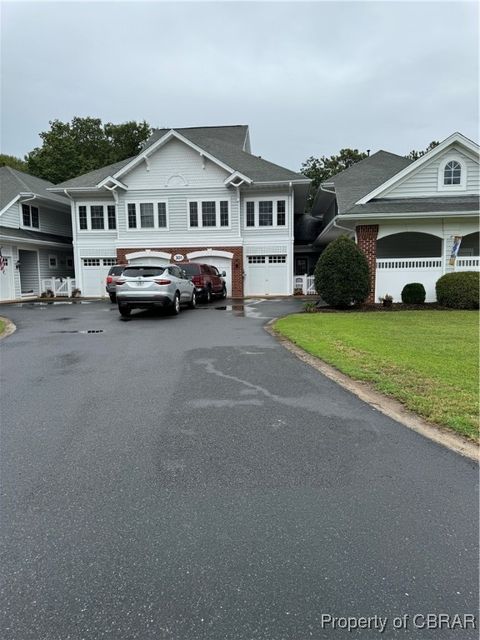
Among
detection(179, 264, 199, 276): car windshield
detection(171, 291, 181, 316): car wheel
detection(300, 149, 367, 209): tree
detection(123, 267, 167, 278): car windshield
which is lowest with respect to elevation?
detection(171, 291, 181, 316): car wheel

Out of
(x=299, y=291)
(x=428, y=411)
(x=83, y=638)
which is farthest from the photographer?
(x=299, y=291)

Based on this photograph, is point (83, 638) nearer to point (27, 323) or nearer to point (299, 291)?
point (27, 323)

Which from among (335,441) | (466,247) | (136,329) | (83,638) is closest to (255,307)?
(136,329)

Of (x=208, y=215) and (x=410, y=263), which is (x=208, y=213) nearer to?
(x=208, y=215)

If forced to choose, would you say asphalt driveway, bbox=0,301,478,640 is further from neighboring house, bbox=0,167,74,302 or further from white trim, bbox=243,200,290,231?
neighboring house, bbox=0,167,74,302

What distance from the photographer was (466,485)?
3662 millimetres

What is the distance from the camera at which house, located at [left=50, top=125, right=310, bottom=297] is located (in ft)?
81.1

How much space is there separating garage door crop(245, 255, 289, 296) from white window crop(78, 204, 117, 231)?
27.8 feet

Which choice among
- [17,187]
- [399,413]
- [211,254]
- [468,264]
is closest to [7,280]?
[17,187]

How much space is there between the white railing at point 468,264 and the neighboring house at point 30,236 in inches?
859

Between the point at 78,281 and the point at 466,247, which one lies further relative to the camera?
the point at 78,281

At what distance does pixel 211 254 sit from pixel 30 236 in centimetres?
1081

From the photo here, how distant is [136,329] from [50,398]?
635 cm

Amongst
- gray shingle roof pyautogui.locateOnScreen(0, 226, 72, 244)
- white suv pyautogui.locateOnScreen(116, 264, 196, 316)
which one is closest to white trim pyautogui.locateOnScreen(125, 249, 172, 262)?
gray shingle roof pyautogui.locateOnScreen(0, 226, 72, 244)
